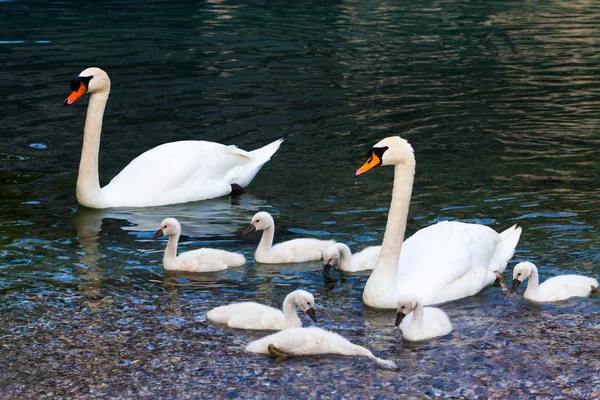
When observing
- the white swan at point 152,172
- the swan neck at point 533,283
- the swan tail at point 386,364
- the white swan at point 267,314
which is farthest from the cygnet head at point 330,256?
A: the white swan at point 152,172

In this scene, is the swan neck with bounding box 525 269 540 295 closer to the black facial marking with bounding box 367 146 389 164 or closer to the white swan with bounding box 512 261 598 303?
the white swan with bounding box 512 261 598 303

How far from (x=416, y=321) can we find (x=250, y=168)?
20.6 feet

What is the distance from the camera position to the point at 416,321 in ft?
27.6

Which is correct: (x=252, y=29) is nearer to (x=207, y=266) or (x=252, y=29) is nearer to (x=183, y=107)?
(x=183, y=107)

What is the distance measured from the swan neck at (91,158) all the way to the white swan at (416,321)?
576cm

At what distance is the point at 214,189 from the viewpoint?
13922 mm

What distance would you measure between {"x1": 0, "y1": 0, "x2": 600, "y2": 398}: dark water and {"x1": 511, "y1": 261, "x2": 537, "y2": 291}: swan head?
0.20 metres

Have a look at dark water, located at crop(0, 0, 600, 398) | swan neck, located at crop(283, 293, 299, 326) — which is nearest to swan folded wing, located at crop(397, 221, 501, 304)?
dark water, located at crop(0, 0, 600, 398)

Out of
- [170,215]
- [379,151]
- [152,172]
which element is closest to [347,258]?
[379,151]

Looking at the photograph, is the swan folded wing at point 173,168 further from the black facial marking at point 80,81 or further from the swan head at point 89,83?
the black facial marking at point 80,81

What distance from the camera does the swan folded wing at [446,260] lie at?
9.58 metres

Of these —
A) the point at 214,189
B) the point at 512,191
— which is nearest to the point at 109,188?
the point at 214,189

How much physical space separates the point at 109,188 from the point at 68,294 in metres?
3.78

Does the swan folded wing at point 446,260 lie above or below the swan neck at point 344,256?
above
